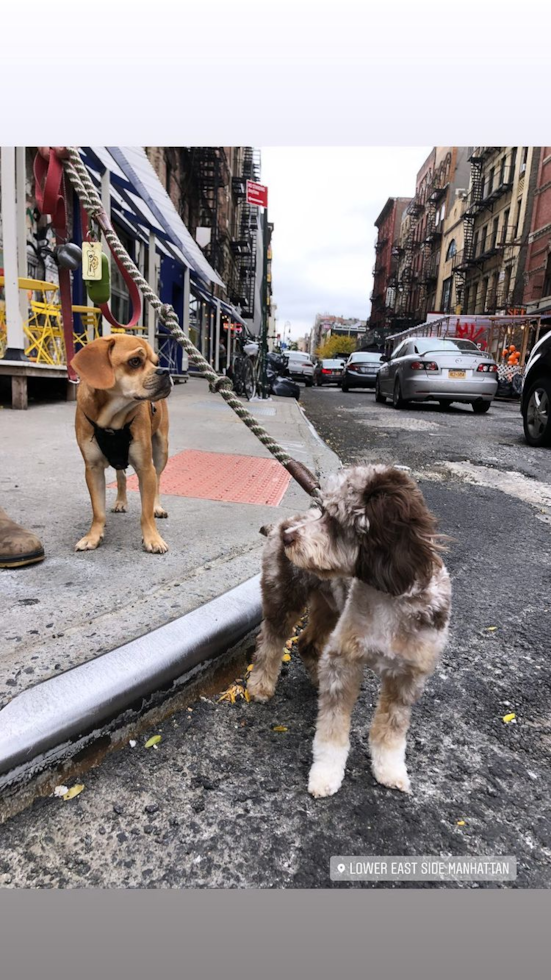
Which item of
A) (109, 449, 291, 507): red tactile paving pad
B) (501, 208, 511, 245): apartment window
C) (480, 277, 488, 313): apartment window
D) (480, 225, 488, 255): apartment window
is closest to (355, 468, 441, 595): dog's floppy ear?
(109, 449, 291, 507): red tactile paving pad

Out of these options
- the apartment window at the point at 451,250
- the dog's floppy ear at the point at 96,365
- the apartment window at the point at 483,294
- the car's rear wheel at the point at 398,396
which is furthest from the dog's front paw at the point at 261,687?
the apartment window at the point at 451,250

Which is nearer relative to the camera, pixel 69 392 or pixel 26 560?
pixel 26 560

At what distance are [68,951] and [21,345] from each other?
7.71 metres

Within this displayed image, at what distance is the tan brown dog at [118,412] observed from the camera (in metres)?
3.05

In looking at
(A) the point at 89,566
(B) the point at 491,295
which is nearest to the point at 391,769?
(A) the point at 89,566

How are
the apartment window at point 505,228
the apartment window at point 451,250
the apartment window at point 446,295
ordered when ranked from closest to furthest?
the apartment window at point 505,228, the apartment window at point 451,250, the apartment window at point 446,295

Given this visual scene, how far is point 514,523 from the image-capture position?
4.76 m

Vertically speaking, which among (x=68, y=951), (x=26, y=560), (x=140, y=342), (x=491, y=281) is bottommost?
(x=68, y=951)

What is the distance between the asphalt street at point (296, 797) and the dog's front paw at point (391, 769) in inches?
1.0

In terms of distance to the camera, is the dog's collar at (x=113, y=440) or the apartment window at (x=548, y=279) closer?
the dog's collar at (x=113, y=440)

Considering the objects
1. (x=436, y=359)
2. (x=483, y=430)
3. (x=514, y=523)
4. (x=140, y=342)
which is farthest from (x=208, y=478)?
(x=436, y=359)

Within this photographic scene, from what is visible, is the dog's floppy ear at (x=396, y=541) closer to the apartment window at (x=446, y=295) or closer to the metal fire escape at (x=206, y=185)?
the metal fire escape at (x=206, y=185)

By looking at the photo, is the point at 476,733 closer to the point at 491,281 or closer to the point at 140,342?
the point at 140,342

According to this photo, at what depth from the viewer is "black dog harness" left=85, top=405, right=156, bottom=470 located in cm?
321
